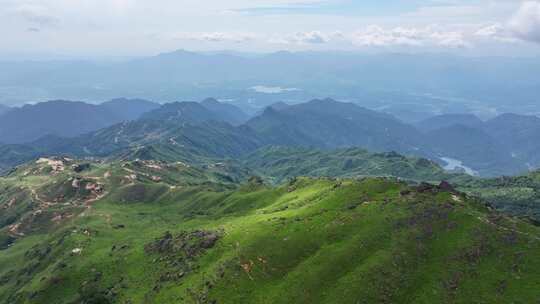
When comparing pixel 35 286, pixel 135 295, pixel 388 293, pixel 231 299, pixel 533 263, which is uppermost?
pixel 533 263

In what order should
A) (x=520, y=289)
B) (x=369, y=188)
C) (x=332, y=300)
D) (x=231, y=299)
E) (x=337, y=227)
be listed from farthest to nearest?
(x=369, y=188) → (x=337, y=227) → (x=231, y=299) → (x=332, y=300) → (x=520, y=289)

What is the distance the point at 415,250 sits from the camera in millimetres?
107562

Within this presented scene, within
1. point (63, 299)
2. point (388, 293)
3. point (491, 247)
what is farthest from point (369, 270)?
point (63, 299)

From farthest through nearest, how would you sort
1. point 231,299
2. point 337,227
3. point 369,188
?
point 369,188 → point 337,227 → point 231,299

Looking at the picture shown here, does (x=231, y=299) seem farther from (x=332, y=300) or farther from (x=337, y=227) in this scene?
(x=337, y=227)

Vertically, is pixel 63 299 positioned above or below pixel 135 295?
below

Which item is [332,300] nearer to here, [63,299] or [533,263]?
[533,263]

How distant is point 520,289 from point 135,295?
3640 inches

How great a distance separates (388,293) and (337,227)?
28.1 meters

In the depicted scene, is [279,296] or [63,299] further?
[63,299]

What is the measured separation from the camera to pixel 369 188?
493ft

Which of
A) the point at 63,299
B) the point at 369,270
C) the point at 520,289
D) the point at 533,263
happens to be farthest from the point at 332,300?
the point at 63,299

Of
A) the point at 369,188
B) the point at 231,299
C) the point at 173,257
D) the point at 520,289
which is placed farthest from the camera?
the point at 369,188

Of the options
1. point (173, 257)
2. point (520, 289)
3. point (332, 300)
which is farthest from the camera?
point (173, 257)
